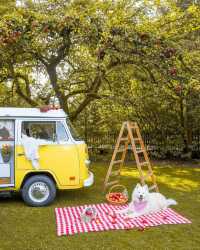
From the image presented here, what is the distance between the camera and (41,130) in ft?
24.5

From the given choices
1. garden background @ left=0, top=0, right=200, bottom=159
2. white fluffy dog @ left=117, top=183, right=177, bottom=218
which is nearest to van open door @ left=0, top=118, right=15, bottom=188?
white fluffy dog @ left=117, top=183, right=177, bottom=218

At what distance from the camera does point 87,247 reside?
5.11 m

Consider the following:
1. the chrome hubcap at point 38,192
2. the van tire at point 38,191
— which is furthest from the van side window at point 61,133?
the chrome hubcap at point 38,192

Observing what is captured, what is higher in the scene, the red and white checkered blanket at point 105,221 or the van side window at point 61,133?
the van side window at point 61,133

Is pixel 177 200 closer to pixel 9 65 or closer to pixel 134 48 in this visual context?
pixel 134 48

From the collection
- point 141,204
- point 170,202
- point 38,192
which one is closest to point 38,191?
point 38,192

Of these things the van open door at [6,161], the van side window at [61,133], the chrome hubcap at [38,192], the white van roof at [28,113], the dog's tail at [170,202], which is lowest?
the dog's tail at [170,202]

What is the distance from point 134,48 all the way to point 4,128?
4.78 m

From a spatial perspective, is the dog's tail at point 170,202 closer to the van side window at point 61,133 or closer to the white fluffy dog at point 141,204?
the white fluffy dog at point 141,204

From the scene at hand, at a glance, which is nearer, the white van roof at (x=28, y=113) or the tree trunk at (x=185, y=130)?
the white van roof at (x=28, y=113)

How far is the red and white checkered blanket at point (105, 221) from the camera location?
19.3 feet

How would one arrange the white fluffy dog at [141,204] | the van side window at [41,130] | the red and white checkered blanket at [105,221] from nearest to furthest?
1. the red and white checkered blanket at [105,221]
2. the white fluffy dog at [141,204]
3. the van side window at [41,130]

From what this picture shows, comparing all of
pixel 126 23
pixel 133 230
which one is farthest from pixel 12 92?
pixel 133 230

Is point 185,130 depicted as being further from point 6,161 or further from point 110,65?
point 6,161
